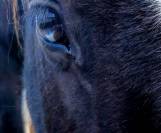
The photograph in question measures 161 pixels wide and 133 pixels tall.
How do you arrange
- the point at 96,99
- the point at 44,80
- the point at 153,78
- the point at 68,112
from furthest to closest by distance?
the point at 44,80 < the point at 68,112 < the point at 96,99 < the point at 153,78

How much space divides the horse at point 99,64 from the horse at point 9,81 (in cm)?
39

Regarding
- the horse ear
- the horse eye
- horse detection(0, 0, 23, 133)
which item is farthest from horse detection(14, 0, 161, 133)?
horse detection(0, 0, 23, 133)

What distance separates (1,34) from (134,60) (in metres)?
0.91

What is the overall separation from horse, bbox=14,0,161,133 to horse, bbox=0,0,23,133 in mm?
393

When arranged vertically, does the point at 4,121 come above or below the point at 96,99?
below

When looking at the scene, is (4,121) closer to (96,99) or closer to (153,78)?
(96,99)

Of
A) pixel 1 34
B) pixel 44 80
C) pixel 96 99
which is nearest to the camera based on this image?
pixel 96 99

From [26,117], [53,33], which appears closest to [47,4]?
[53,33]

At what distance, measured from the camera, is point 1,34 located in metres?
1.91

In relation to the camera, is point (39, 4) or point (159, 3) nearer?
point (159, 3)

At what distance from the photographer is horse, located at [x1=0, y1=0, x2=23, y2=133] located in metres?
1.89

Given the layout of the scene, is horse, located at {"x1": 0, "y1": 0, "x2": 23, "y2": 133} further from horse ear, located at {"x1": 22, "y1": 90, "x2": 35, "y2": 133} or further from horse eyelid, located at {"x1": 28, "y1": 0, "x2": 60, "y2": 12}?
horse eyelid, located at {"x1": 28, "y1": 0, "x2": 60, "y2": 12}

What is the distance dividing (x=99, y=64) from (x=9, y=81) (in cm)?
81

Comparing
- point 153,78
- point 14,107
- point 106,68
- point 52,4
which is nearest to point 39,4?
point 52,4
